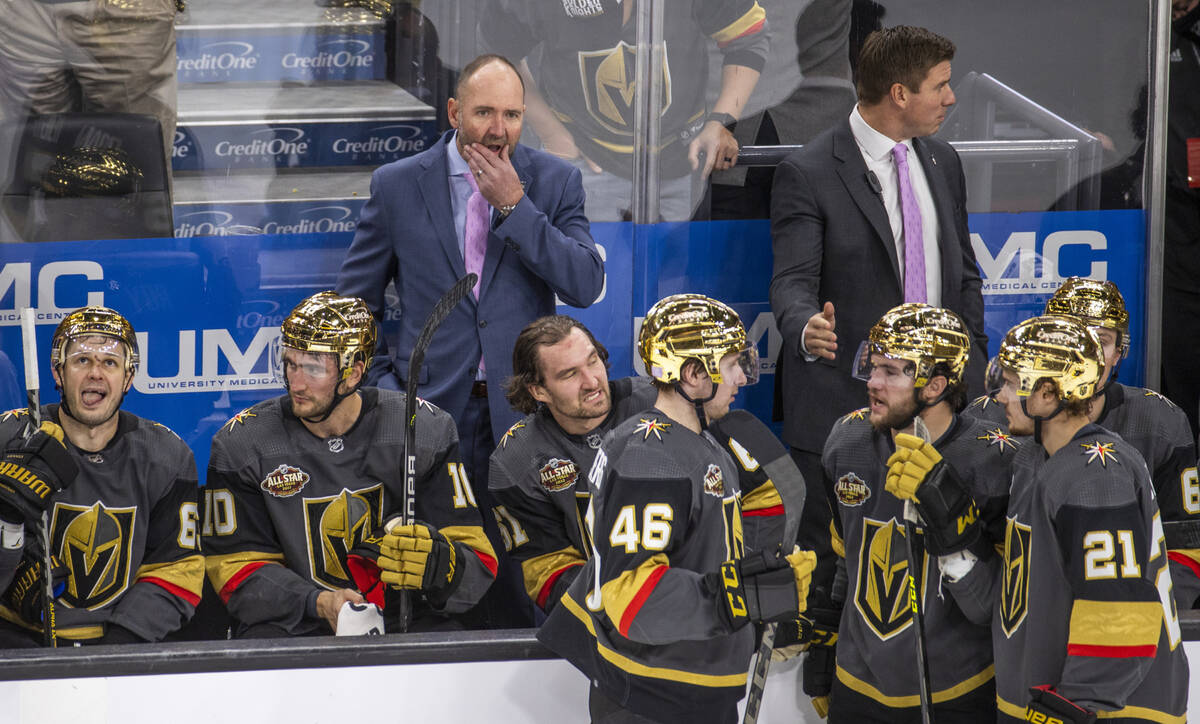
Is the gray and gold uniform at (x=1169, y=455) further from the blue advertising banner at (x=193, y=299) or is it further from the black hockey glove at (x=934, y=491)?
the blue advertising banner at (x=193, y=299)

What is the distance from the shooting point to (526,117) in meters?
4.40

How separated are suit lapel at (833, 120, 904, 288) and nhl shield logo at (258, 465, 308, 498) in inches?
65.8

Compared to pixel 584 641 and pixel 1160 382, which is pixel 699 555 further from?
pixel 1160 382

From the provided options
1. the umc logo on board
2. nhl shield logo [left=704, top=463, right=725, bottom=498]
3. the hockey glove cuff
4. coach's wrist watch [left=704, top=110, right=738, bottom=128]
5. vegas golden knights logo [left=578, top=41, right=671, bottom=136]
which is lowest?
the hockey glove cuff

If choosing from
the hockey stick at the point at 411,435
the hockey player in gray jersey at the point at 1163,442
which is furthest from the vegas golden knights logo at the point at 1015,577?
the hockey stick at the point at 411,435

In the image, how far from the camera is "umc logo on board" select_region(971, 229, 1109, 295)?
4.61m

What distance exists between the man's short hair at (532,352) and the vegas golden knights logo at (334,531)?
441mm

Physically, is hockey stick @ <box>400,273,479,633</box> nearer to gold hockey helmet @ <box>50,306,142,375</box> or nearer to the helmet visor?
gold hockey helmet @ <box>50,306,142,375</box>

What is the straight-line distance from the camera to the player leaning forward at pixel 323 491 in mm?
3445

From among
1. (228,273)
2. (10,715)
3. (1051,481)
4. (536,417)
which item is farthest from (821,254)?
(10,715)

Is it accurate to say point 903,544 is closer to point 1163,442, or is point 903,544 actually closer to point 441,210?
point 1163,442

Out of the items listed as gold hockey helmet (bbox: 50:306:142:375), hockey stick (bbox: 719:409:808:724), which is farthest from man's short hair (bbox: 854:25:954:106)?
gold hockey helmet (bbox: 50:306:142:375)

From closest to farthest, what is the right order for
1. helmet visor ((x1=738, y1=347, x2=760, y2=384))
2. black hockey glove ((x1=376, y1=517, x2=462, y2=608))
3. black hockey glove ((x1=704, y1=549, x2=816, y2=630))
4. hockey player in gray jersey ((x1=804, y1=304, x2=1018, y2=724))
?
black hockey glove ((x1=704, y1=549, x2=816, y2=630))
helmet visor ((x1=738, y1=347, x2=760, y2=384))
hockey player in gray jersey ((x1=804, y1=304, x2=1018, y2=724))
black hockey glove ((x1=376, y1=517, x2=462, y2=608))

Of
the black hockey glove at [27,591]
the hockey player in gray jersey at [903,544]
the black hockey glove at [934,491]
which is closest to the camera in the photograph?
the black hockey glove at [934,491]
